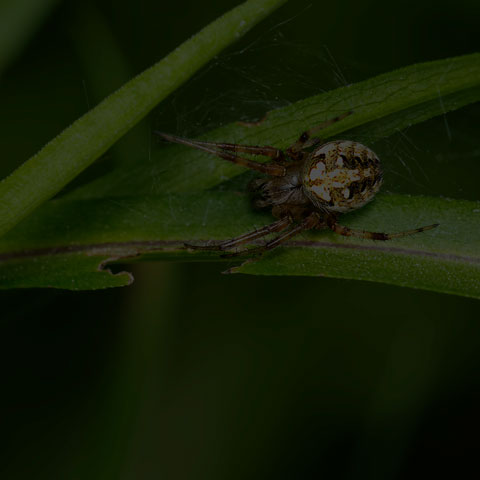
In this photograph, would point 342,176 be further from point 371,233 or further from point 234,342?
point 234,342

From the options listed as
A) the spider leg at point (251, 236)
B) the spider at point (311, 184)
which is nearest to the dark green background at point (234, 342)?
the spider at point (311, 184)

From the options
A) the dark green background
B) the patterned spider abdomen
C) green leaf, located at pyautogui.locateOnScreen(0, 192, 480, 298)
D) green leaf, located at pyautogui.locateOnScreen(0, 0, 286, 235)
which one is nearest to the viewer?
green leaf, located at pyautogui.locateOnScreen(0, 0, 286, 235)

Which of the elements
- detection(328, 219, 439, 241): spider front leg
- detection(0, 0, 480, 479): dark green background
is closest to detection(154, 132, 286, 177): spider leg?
detection(328, 219, 439, 241): spider front leg

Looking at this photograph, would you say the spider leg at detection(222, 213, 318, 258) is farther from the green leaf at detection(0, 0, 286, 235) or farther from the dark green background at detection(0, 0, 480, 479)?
the dark green background at detection(0, 0, 480, 479)

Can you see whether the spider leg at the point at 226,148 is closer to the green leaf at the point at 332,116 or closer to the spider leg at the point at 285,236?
the green leaf at the point at 332,116

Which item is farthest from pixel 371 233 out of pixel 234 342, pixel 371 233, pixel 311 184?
pixel 234 342
